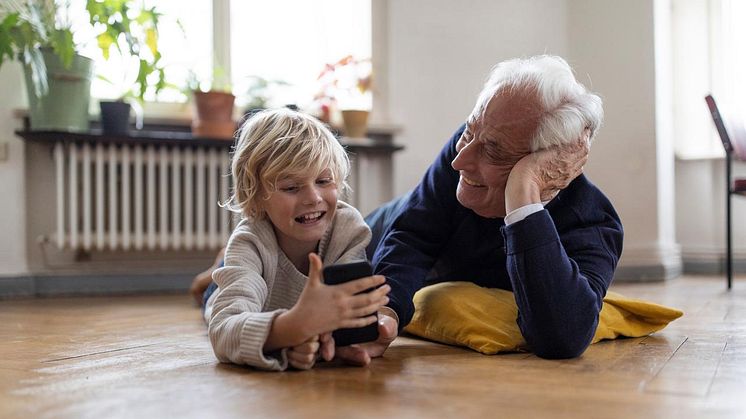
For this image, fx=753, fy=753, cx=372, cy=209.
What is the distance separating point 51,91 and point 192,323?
5.24ft

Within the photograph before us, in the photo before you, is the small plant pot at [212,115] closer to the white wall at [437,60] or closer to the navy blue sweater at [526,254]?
the white wall at [437,60]

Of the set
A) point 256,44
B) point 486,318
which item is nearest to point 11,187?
point 256,44

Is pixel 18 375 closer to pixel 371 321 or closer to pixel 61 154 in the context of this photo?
pixel 371 321

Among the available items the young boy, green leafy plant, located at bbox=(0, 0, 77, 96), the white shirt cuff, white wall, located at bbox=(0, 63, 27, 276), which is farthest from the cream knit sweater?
white wall, located at bbox=(0, 63, 27, 276)

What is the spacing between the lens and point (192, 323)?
2.22 meters

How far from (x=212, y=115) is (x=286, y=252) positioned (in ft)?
6.95

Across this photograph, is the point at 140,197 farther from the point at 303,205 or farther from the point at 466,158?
the point at 466,158

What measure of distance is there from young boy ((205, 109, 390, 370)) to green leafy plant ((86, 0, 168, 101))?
1.91 meters

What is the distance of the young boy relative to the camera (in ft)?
4.08

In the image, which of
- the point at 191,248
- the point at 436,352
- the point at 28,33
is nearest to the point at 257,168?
the point at 436,352

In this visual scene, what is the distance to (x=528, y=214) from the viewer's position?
1349mm

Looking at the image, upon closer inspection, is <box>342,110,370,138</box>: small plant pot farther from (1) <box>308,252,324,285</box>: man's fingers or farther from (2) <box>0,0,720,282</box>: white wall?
(1) <box>308,252,324,285</box>: man's fingers

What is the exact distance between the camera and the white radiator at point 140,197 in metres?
3.38

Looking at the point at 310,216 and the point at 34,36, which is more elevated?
the point at 34,36
